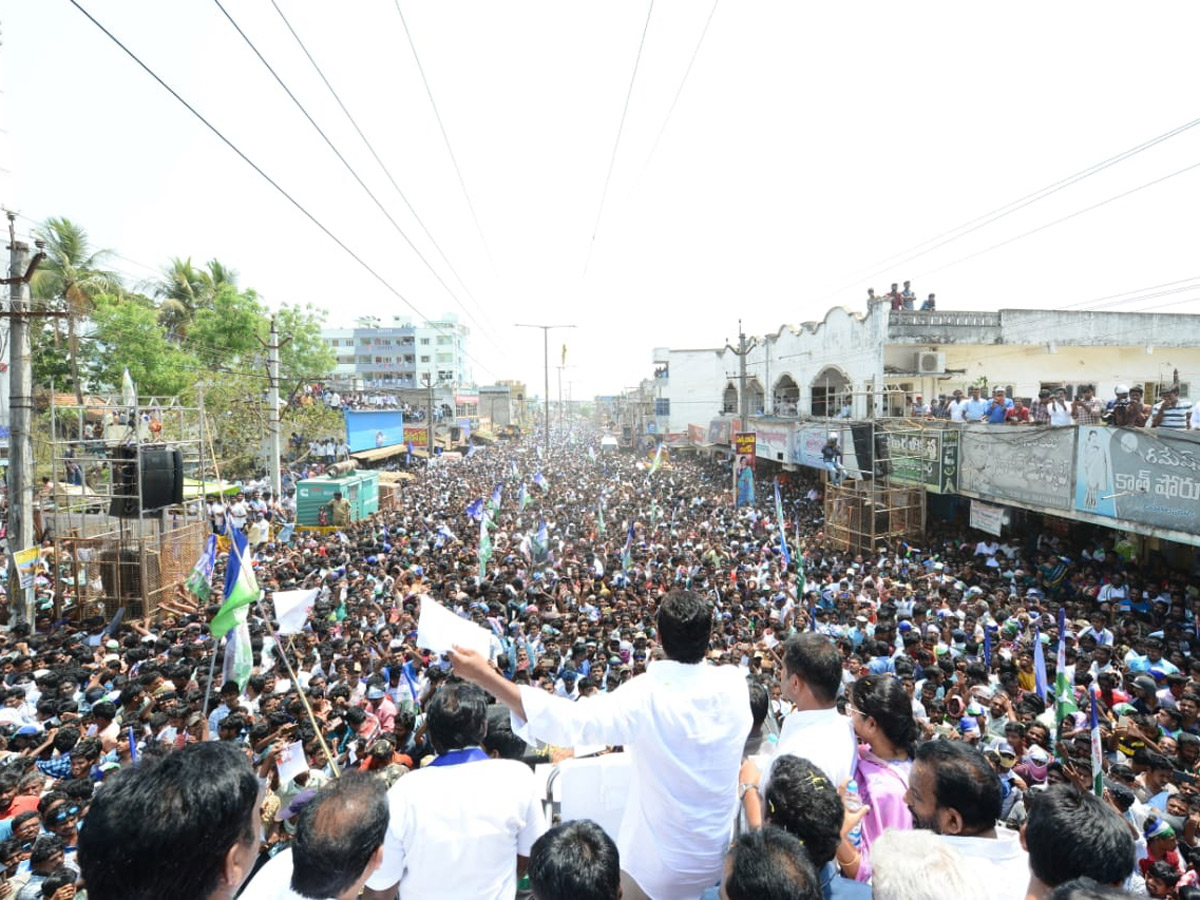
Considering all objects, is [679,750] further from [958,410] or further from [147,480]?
[958,410]

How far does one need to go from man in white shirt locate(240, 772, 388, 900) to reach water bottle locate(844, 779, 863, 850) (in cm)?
154

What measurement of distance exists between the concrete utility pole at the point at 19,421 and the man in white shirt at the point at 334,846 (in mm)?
11788

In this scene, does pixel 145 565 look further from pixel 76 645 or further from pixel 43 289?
pixel 43 289

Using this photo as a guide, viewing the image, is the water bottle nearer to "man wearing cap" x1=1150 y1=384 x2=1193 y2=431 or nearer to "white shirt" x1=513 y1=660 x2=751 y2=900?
"white shirt" x1=513 y1=660 x2=751 y2=900

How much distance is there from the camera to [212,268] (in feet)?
121

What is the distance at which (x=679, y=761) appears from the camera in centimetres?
214

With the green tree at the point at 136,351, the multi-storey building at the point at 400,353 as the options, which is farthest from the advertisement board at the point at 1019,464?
the multi-storey building at the point at 400,353

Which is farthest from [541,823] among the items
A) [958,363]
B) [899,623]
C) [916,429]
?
[958,363]

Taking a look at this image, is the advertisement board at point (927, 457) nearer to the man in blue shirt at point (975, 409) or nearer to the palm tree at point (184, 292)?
the man in blue shirt at point (975, 409)

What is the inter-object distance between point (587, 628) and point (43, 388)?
28494 mm

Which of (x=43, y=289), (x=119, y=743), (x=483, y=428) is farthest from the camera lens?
(x=483, y=428)

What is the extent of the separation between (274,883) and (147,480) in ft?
40.0

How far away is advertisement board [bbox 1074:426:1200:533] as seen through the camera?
914 centimetres

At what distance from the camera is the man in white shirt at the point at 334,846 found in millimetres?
1834
